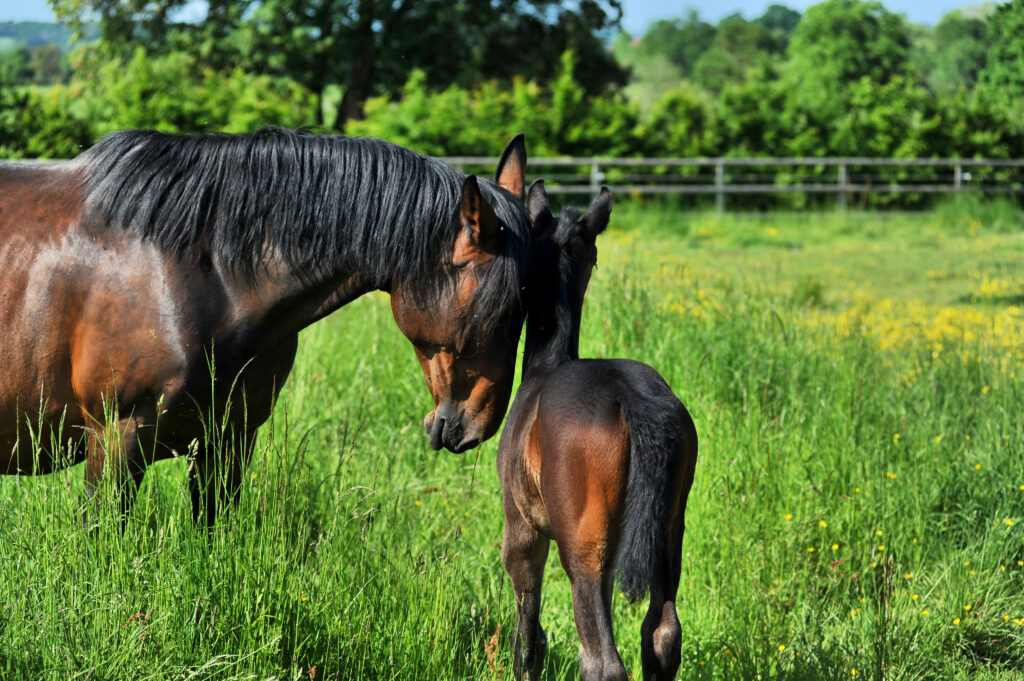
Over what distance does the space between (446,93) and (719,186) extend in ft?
19.4

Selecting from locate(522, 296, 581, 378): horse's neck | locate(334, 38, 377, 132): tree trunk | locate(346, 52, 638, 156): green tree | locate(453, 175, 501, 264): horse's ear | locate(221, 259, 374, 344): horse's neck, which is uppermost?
locate(334, 38, 377, 132): tree trunk

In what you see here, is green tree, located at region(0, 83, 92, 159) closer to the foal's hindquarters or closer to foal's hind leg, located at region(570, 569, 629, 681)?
the foal's hindquarters

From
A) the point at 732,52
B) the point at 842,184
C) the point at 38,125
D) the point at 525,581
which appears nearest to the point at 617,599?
the point at 525,581

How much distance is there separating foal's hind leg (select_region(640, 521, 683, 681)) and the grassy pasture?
0.62 m

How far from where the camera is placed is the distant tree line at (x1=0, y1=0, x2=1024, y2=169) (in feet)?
59.9

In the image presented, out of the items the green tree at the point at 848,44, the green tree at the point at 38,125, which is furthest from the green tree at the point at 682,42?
the green tree at the point at 38,125

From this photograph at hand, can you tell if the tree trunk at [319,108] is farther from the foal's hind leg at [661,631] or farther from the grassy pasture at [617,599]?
the foal's hind leg at [661,631]

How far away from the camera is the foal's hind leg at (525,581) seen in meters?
3.12

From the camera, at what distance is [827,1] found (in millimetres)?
51406

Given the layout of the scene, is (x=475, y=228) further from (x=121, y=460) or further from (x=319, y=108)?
(x=319, y=108)

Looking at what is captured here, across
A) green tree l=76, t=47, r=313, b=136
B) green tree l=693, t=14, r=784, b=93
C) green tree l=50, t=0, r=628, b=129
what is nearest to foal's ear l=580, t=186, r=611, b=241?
green tree l=76, t=47, r=313, b=136

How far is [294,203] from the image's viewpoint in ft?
10.8

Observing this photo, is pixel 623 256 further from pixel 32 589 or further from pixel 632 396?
pixel 32 589

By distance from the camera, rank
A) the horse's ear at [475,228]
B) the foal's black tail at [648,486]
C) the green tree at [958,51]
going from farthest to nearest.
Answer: the green tree at [958,51]
the horse's ear at [475,228]
the foal's black tail at [648,486]
